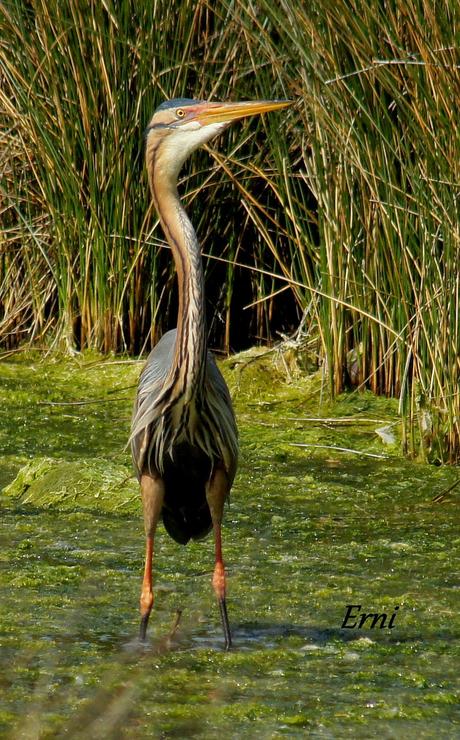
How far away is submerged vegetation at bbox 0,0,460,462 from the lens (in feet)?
17.9

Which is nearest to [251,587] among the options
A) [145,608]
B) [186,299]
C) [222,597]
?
[222,597]

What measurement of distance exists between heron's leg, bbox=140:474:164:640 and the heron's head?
100 cm

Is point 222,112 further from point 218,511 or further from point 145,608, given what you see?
point 145,608

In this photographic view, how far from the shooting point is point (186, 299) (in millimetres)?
4121

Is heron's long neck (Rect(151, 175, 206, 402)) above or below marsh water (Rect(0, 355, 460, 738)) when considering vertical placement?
above

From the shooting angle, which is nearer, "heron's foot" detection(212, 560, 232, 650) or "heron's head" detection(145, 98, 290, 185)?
"heron's foot" detection(212, 560, 232, 650)

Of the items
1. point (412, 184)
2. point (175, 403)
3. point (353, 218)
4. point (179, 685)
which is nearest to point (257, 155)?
point (353, 218)

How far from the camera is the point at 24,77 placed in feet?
23.9

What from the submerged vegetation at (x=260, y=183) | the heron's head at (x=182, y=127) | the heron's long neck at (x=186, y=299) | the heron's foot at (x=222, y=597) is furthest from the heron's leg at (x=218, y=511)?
the submerged vegetation at (x=260, y=183)

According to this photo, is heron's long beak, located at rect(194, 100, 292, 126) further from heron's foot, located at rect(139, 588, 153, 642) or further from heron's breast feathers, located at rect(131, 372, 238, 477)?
heron's foot, located at rect(139, 588, 153, 642)

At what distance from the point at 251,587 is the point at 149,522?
0.52 m

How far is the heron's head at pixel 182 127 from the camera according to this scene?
4.28 meters

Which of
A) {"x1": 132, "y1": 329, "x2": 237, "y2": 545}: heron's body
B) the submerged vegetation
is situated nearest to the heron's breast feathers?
{"x1": 132, "y1": 329, "x2": 237, "y2": 545}: heron's body

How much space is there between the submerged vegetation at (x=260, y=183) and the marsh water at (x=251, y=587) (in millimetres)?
451
